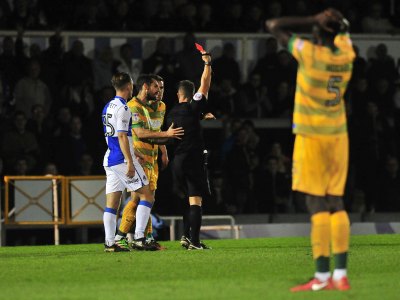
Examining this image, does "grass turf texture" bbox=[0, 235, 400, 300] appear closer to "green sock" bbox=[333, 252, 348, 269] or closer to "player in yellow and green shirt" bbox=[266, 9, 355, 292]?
"green sock" bbox=[333, 252, 348, 269]

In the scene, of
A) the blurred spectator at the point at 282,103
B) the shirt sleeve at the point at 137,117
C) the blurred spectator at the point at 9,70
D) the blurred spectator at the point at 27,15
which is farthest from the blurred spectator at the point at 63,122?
the shirt sleeve at the point at 137,117

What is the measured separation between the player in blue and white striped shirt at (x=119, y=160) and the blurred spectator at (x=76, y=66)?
6.51 meters

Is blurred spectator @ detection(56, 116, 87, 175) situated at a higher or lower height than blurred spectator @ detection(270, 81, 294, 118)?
lower

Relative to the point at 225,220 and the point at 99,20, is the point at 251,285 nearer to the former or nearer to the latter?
the point at 225,220

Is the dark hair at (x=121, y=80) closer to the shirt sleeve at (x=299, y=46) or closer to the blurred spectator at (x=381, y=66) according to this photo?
the shirt sleeve at (x=299, y=46)

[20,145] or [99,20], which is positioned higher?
[99,20]

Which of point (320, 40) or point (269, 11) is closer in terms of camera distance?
point (320, 40)

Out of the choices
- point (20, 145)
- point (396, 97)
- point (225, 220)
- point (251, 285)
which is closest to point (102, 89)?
point (20, 145)

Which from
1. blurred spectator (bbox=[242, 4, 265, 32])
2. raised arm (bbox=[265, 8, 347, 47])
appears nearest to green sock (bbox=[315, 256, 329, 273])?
raised arm (bbox=[265, 8, 347, 47])

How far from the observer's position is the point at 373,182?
75.2 feet

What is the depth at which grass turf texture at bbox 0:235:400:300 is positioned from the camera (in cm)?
980

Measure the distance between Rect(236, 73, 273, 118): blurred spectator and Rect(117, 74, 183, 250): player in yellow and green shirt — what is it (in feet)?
24.0

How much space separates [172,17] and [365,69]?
4253 mm

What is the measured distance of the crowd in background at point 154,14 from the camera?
22.7m
